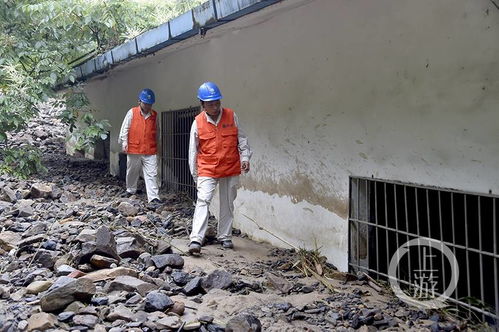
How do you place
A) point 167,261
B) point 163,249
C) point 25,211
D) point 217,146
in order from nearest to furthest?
point 167,261
point 163,249
point 217,146
point 25,211

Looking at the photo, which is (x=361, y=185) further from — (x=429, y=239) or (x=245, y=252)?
(x=245, y=252)

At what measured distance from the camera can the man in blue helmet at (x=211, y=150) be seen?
4.85m

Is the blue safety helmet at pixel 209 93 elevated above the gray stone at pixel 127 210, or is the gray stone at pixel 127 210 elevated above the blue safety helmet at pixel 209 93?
the blue safety helmet at pixel 209 93

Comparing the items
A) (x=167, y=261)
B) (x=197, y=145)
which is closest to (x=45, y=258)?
(x=167, y=261)

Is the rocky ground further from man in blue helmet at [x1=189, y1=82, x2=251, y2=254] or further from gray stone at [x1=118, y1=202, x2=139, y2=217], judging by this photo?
man in blue helmet at [x1=189, y1=82, x2=251, y2=254]

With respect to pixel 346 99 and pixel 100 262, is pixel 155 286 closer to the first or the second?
pixel 100 262

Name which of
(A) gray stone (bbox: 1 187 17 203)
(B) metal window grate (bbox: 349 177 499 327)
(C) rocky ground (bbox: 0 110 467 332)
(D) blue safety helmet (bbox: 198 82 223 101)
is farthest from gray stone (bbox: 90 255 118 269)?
(A) gray stone (bbox: 1 187 17 203)

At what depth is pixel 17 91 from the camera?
→ 775 centimetres

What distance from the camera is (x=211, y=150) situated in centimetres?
490

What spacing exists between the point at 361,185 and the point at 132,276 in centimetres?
210

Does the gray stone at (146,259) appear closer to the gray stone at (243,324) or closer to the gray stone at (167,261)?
the gray stone at (167,261)

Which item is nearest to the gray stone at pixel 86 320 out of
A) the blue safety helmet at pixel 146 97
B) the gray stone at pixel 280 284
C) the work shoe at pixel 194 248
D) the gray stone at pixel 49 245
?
the gray stone at pixel 280 284

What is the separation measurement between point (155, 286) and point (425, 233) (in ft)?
7.78

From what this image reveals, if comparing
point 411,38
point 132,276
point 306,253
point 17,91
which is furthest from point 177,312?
point 17,91
